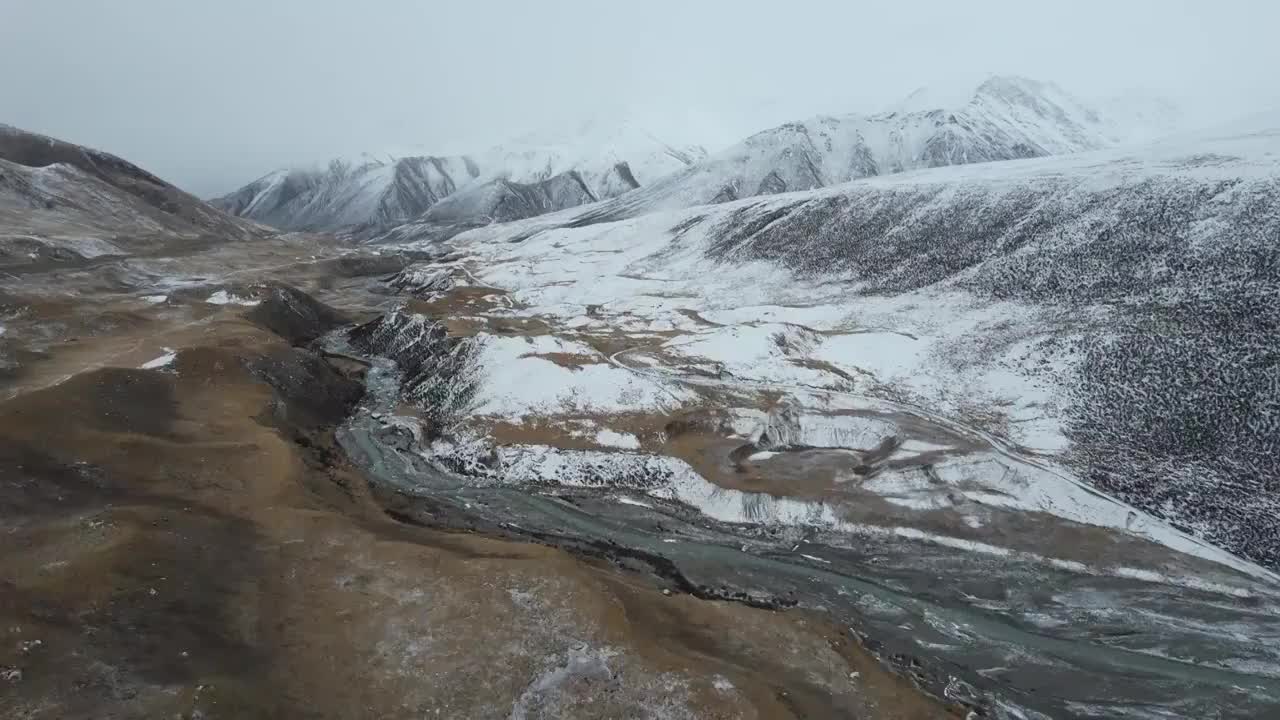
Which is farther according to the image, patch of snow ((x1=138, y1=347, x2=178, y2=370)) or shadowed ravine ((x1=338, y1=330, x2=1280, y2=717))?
patch of snow ((x1=138, y1=347, x2=178, y2=370))

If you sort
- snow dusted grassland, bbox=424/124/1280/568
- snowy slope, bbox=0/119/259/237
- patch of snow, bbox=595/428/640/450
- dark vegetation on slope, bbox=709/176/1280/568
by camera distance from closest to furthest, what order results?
dark vegetation on slope, bbox=709/176/1280/568 < snow dusted grassland, bbox=424/124/1280/568 < patch of snow, bbox=595/428/640/450 < snowy slope, bbox=0/119/259/237

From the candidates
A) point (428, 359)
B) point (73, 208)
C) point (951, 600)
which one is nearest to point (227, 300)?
point (428, 359)

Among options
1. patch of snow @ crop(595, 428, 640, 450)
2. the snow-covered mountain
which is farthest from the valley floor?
the snow-covered mountain

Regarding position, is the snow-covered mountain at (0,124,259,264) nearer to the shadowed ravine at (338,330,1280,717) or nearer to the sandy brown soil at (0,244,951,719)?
the sandy brown soil at (0,244,951,719)

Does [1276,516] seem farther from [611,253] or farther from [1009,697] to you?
[611,253]

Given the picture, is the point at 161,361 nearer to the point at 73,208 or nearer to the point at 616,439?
the point at 616,439

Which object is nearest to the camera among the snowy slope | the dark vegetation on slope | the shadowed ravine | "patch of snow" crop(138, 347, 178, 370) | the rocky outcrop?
the shadowed ravine

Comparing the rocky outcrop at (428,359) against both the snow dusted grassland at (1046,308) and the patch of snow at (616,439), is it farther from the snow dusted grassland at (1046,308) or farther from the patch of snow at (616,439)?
the snow dusted grassland at (1046,308)
